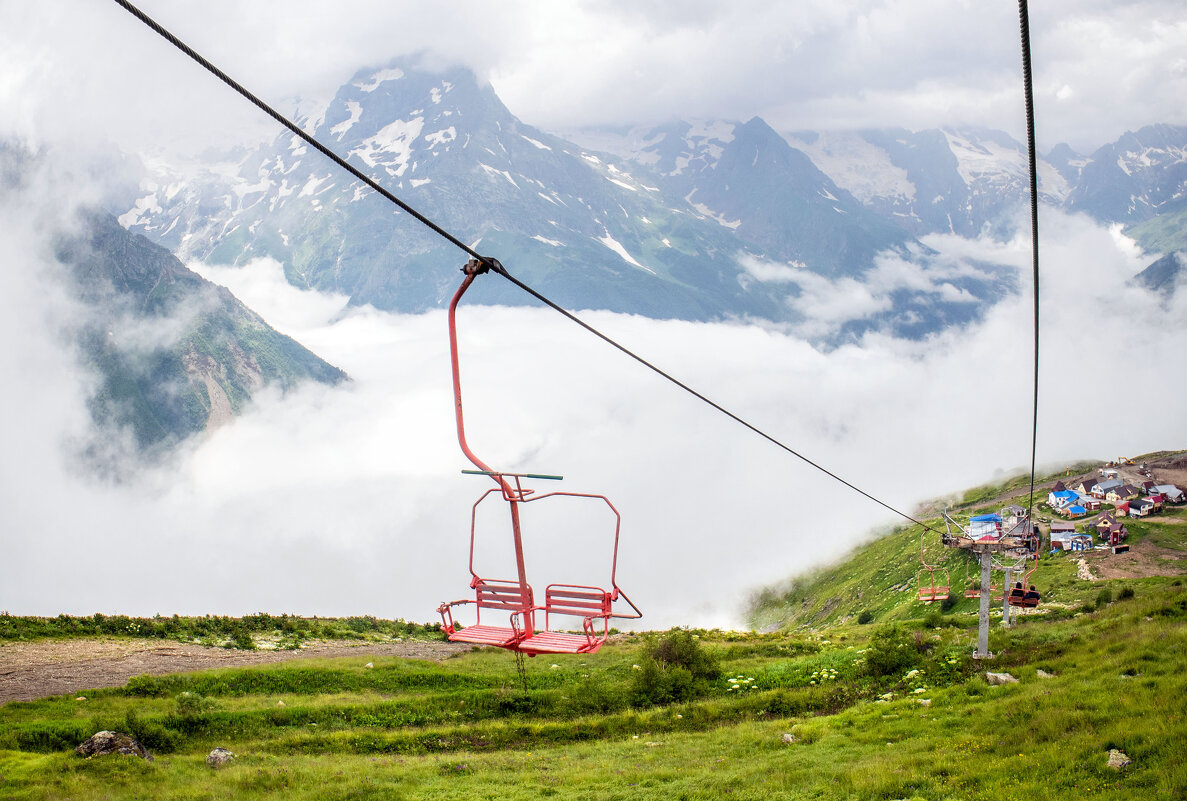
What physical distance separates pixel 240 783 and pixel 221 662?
21.1 metres

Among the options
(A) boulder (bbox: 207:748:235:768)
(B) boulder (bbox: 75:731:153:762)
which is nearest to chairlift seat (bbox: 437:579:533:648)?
(A) boulder (bbox: 207:748:235:768)

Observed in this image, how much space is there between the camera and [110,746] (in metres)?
28.1

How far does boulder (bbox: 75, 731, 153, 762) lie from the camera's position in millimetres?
27641

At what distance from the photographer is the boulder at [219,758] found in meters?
29.1

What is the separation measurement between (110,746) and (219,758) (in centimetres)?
354

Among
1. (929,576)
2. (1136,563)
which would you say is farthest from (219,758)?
(929,576)

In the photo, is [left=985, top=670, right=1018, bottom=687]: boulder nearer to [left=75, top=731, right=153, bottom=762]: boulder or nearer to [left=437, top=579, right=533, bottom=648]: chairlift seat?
[left=437, top=579, right=533, bottom=648]: chairlift seat

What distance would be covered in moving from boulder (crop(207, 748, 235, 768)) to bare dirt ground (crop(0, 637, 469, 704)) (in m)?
12.4

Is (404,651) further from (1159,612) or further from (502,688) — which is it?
(1159,612)

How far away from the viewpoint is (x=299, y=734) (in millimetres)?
33812

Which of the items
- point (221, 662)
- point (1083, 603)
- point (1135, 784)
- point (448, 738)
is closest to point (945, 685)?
point (1135, 784)

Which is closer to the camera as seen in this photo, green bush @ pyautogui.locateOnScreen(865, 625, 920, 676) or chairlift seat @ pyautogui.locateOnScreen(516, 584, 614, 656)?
chairlift seat @ pyautogui.locateOnScreen(516, 584, 614, 656)

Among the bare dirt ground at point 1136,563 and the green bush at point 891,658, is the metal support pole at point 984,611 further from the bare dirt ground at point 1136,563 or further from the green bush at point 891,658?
the bare dirt ground at point 1136,563

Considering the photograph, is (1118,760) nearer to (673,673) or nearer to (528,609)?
(528,609)
